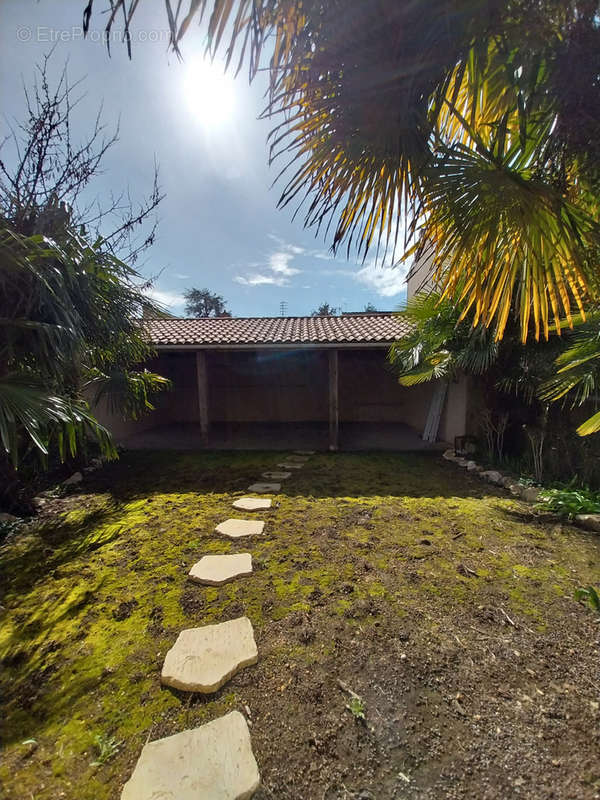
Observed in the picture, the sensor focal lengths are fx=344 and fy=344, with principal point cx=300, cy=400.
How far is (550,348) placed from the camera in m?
4.73

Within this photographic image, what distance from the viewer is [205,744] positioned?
133 centimetres

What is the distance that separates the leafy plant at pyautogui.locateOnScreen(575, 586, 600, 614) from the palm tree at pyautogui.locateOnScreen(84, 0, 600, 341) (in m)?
1.86

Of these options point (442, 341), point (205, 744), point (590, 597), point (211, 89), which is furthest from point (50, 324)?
point (442, 341)

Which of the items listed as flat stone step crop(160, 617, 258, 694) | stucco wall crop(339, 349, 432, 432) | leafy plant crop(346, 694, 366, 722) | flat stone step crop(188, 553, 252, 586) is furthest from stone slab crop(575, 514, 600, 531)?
stucco wall crop(339, 349, 432, 432)

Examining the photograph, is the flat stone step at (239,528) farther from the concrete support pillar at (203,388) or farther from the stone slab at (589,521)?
the concrete support pillar at (203,388)

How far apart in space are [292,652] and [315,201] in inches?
97.4

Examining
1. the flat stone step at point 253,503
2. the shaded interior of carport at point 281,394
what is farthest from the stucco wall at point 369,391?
the flat stone step at point 253,503

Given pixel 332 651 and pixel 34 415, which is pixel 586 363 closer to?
pixel 332 651

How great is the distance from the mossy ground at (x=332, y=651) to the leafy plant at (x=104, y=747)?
0.8 inches

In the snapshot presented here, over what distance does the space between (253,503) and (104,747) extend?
2823 mm

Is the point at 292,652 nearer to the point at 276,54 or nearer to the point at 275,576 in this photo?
the point at 275,576


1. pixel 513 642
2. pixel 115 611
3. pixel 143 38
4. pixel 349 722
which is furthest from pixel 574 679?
pixel 143 38

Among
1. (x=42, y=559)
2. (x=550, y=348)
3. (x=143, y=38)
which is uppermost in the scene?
(x=143, y=38)

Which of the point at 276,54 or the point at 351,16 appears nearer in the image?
the point at 351,16
